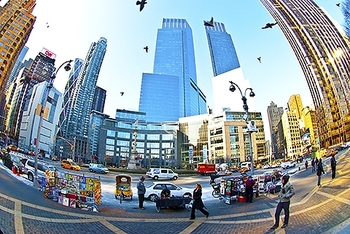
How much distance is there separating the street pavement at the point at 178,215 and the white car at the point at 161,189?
0.21 meters

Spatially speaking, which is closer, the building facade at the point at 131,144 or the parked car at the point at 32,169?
the parked car at the point at 32,169

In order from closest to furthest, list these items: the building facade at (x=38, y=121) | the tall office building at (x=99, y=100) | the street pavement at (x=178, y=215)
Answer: the street pavement at (x=178, y=215) < the building facade at (x=38, y=121) < the tall office building at (x=99, y=100)

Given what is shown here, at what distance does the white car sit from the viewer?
2.46 m

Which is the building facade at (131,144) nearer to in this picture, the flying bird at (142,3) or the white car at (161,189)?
the white car at (161,189)

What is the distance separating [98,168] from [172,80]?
1454 mm

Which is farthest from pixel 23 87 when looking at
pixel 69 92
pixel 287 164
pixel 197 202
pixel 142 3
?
pixel 287 164

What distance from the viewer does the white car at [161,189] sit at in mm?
2461

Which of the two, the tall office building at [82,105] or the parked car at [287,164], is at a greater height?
the tall office building at [82,105]

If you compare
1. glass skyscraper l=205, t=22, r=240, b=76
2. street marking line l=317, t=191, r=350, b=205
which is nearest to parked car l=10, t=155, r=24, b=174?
glass skyscraper l=205, t=22, r=240, b=76

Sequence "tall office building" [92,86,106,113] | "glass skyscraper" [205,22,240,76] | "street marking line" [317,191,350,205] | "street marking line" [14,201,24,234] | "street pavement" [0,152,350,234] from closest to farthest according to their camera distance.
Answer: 1. "street marking line" [14,201,24,234]
2. "street pavement" [0,152,350,234]
3. "street marking line" [317,191,350,205]
4. "tall office building" [92,86,106,113]
5. "glass skyscraper" [205,22,240,76]

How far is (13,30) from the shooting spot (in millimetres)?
2051

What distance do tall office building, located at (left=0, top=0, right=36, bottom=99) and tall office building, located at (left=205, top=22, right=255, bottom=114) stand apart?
200 cm

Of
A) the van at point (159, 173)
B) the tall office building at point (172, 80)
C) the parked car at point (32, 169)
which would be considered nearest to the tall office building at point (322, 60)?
the tall office building at point (172, 80)

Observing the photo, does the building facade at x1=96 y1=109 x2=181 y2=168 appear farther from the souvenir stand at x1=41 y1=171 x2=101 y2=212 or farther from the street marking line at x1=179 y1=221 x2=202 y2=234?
the street marking line at x1=179 y1=221 x2=202 y2=234
